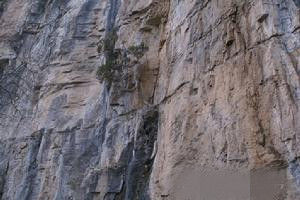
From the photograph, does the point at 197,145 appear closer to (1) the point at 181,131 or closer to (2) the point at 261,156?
(1) the point at 181,131

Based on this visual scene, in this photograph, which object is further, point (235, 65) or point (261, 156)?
point (235, 65)

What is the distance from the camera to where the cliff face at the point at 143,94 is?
669 cm

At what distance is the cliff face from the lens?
21.9 feet

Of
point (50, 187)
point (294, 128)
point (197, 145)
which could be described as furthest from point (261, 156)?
point (50, 187)

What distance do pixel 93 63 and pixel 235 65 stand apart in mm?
7728

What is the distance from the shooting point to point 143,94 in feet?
36.6

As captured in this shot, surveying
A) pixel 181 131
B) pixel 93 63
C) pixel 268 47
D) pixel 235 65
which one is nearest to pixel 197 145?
pixel 181 131

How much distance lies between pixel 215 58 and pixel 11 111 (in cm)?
973

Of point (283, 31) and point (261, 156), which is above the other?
point (283, 31)

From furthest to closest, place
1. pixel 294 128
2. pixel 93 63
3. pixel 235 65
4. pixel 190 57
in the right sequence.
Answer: pixel 93 63 < pixel 190 57 < pixel 235 65 < pixel 294 128

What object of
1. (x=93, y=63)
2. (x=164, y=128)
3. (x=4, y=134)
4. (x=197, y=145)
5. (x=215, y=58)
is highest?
(x=93, y=63)

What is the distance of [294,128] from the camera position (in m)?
6.02

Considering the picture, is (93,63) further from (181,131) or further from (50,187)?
(181,131)

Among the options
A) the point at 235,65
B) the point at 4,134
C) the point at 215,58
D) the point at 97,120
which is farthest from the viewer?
the point at 4,134
